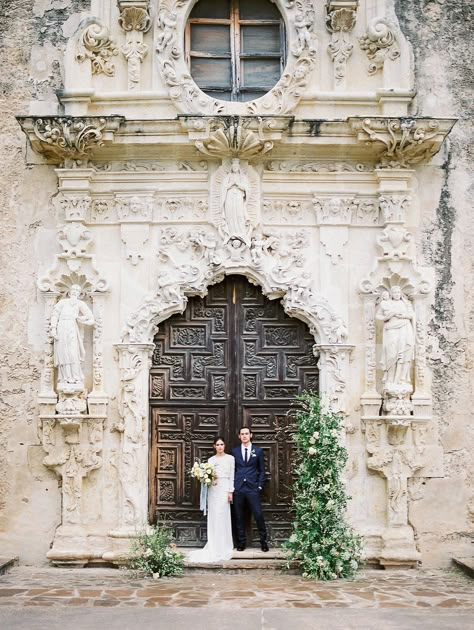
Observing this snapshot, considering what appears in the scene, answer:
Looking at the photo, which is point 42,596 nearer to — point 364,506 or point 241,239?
point 364,506

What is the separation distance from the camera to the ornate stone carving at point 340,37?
35.0ft

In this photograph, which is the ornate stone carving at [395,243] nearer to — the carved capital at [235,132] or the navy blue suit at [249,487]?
the carved capital at [235,132]

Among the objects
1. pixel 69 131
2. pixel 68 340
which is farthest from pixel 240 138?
pixel 68 340

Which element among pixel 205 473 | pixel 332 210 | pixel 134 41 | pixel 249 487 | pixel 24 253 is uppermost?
pixel 134 41

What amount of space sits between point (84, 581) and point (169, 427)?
193 cm

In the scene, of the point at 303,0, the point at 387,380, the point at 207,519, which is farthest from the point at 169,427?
the point at 303,0

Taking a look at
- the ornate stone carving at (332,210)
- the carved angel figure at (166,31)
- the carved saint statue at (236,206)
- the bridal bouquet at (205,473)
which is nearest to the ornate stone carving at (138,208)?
the carved saint statue at (236,206)

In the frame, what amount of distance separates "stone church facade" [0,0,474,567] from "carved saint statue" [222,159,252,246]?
0.03 m

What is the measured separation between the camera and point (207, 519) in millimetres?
10297

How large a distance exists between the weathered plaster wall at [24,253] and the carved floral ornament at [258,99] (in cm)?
103

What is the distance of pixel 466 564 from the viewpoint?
32.2 feet

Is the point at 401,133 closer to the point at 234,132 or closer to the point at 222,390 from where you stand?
the point at 234,132

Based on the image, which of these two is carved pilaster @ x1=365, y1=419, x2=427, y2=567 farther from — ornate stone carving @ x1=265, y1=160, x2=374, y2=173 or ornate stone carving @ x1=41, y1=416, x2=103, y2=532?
ornate stone carving @ x1=41, y1=416, x2=103, y2=532

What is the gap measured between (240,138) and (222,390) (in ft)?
9.10
